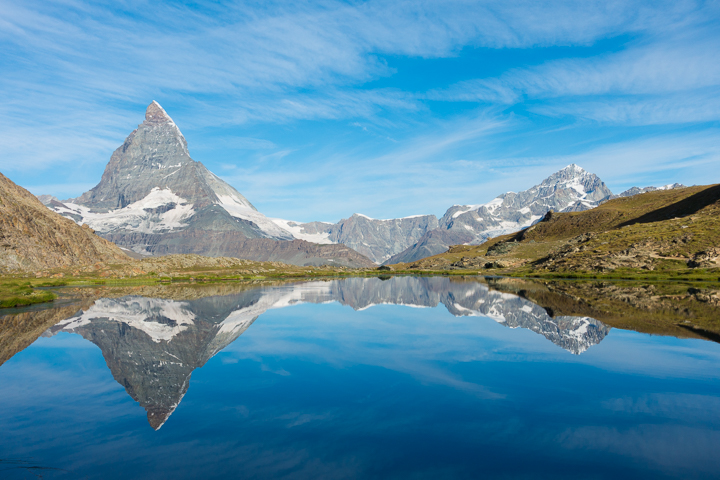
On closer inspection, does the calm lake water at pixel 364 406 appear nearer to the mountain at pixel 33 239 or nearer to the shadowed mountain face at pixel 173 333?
the shadowed mountain face at pixel 173 333

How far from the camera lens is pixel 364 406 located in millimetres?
16359

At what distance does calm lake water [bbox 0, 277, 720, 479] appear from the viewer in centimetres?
1177

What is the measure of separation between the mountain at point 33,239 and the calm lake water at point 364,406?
5933 inches

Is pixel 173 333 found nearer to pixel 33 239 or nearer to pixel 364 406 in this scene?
pixel 364 406

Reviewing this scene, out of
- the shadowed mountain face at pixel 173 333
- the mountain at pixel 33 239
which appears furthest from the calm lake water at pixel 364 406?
the mountain at pixel 33 239

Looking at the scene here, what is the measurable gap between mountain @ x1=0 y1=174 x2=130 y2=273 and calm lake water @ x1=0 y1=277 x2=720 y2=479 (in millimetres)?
150686

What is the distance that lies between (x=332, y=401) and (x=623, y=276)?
348 ft

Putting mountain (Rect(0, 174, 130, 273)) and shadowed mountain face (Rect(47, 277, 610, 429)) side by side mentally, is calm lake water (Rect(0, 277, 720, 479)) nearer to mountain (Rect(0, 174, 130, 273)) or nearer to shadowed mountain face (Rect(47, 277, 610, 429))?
shadowed mountain face (Rect(47, 277, 610, 429))

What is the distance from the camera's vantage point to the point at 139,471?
11492 millimetres

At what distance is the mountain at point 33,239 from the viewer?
475 ft

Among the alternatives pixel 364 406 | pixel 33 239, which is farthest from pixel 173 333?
pixel 33 239

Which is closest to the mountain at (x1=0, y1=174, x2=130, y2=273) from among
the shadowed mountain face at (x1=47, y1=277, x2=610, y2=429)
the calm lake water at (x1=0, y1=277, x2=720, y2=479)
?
the shadowed mountain face at (x1=47, y1=277, x2=610, y2=429)

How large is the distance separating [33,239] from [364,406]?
194452mm

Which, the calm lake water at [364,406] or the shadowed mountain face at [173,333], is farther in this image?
the shadowed mountain face at [173,333]
